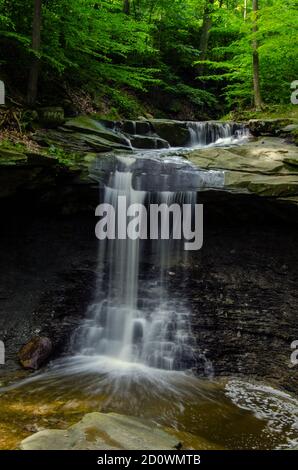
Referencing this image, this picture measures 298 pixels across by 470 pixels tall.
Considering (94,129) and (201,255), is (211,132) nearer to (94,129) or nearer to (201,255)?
(94,129)

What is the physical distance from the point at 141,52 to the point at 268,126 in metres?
5.56

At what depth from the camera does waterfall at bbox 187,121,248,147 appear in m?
12.3

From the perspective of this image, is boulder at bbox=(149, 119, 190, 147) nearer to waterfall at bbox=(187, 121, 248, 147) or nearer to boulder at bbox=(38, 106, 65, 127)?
waterfall at bbox=(187, 121, 248, 147)

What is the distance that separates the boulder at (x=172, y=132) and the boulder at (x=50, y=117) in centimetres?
313

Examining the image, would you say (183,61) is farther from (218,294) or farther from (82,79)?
(218,294)

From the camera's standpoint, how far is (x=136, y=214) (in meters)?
9.20

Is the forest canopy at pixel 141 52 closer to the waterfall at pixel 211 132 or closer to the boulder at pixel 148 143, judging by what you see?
the waterfall at pixel 211 132

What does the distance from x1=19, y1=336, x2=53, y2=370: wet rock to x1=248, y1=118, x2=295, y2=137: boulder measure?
8.05 metres

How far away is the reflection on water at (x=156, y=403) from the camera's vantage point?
523cm

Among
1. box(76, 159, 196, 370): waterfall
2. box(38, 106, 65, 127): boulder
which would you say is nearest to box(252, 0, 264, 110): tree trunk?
box(76, 159, 196, 370): waterfall

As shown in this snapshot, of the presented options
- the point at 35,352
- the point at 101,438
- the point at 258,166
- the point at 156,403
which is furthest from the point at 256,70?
the point at 101,438

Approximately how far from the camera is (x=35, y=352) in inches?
315

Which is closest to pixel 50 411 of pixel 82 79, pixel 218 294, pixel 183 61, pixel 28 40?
pixel 218 294

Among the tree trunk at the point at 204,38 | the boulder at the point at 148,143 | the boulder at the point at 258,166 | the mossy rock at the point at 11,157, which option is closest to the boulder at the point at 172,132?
the boulder at the point at 148,143
